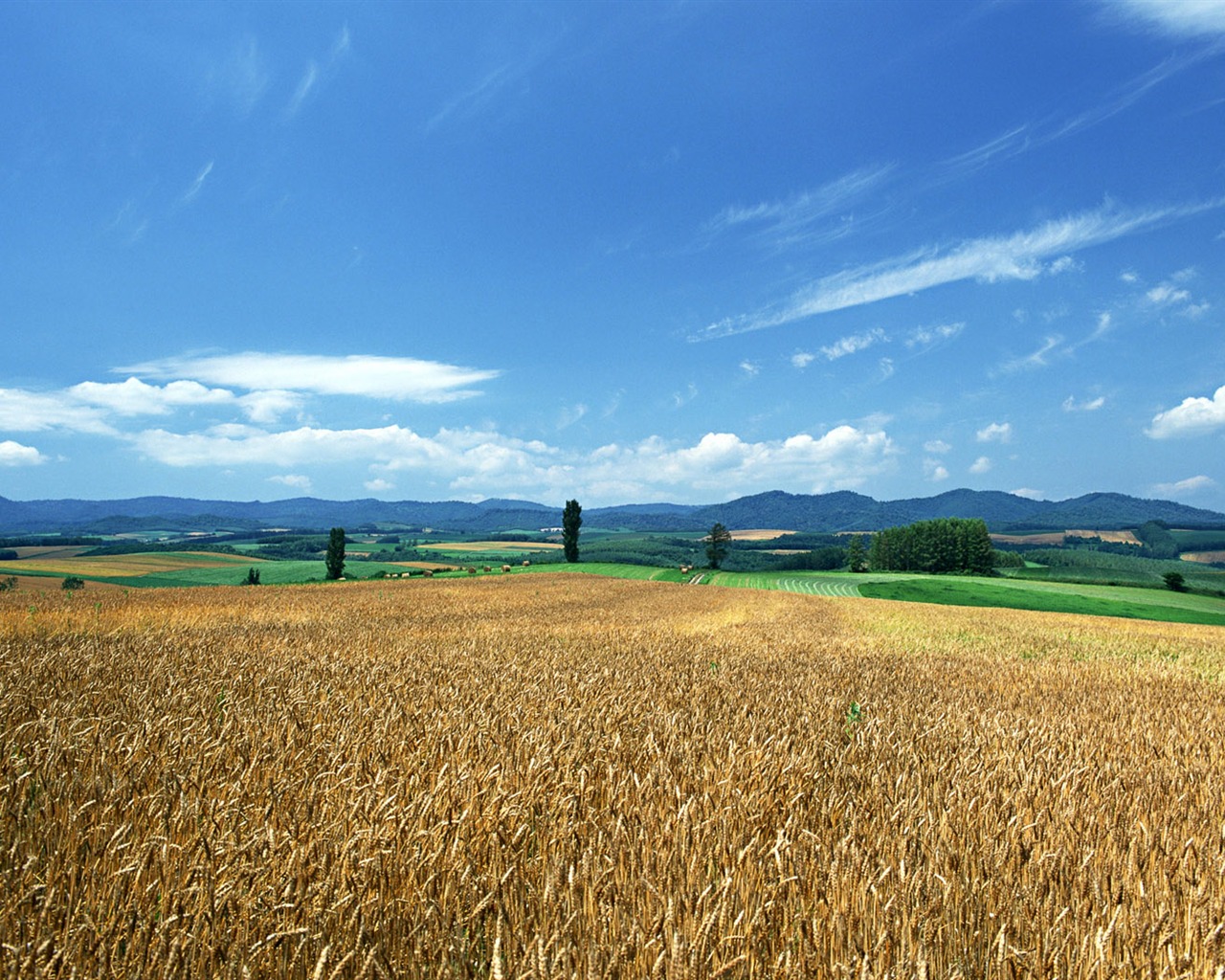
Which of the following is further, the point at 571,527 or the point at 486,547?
the point at 486,547

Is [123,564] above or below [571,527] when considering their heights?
below

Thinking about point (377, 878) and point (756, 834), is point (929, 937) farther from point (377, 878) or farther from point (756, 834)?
point (377, 878)

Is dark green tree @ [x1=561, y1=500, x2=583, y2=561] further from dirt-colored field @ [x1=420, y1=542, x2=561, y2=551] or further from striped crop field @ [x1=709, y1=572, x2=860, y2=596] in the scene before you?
dirt-colored field @ [x1=420, y1=542, x2=561, y2=551]

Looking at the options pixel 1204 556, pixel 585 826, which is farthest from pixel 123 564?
pixel 1204 556

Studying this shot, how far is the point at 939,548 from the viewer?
336 ft

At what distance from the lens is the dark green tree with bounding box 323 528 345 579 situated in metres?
68.8

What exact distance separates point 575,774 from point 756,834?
144 cm

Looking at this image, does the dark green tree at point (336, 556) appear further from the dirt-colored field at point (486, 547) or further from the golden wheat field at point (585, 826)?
the golden wheat field at point (585, 826)

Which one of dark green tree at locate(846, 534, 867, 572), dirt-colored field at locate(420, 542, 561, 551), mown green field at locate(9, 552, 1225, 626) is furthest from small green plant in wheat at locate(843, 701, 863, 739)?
dirt-colored field at locate(420, 542, 561, 551)

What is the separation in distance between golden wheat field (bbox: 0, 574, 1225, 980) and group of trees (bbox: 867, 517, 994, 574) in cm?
10344

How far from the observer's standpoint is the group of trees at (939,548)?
100375 mm

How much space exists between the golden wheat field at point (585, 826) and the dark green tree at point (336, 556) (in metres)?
65.5

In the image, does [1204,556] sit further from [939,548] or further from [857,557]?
[857,557]

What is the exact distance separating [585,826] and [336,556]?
7293 cm
